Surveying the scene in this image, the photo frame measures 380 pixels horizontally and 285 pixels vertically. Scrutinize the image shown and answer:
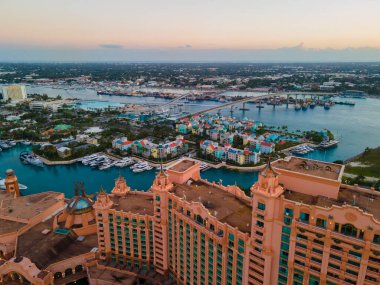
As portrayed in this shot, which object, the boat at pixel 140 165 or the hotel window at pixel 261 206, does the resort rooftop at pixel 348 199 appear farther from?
the boat at pixel 140 165

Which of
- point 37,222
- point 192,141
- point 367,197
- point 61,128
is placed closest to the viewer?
Answer: point 367,197

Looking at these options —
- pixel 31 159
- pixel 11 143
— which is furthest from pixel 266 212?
pixel 11 143

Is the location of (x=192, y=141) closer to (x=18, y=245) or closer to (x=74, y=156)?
(x=74, y=156)

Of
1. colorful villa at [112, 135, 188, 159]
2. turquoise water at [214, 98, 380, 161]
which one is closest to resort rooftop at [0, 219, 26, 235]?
colorful villa at [112, 135, 188, 159]

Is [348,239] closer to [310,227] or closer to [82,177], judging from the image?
[310,227]

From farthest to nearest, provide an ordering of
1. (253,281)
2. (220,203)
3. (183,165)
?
(183,165) < (220,203) < (253,281)

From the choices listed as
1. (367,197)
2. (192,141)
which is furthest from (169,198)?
(192,141)

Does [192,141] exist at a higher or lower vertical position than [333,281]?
lower
